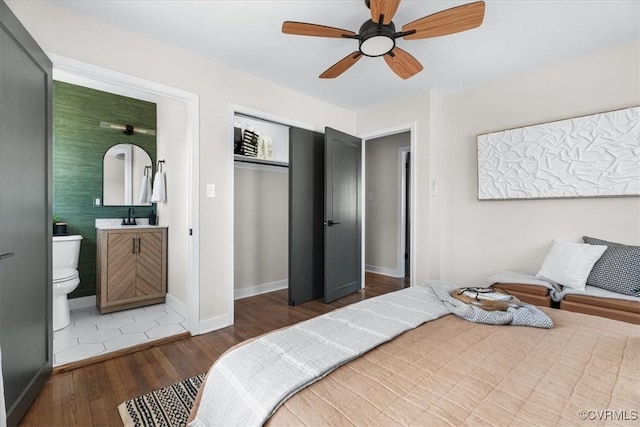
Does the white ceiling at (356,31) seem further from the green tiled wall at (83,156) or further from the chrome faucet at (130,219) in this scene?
the chrome faucet at (130,219)

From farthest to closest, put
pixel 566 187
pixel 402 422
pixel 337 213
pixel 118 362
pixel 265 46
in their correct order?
pixel 337 213
pixel 566 187
pixel 265 46
pixel 118 362
pixel 402 422

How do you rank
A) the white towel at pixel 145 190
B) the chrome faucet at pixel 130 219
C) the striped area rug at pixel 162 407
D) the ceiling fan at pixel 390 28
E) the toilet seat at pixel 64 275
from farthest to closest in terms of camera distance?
the white towel at pixel 145 190 → the chrome faucet at pixel 130 219 → the toilet seat at pixel 64 275 → the ceiling fan at pixel 390 28 → the striped area rug at pixel 162 407

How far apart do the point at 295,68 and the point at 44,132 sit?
206 centimetres

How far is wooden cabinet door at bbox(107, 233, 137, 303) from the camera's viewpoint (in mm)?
3088

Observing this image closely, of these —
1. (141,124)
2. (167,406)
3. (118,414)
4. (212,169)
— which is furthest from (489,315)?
(141,124)

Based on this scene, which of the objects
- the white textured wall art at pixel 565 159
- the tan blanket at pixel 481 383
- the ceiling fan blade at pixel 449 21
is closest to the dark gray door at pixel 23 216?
the tan blanket at pixel 481 383

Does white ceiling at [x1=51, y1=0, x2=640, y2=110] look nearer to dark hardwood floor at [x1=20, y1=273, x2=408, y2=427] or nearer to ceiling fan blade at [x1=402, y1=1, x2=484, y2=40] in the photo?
ceiling fan blade at [x1=402, y1=1, x2=484, y2=40]

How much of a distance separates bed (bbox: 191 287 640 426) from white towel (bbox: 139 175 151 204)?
3301 mm

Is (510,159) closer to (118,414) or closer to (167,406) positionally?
(167,406)

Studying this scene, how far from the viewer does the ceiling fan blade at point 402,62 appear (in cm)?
211

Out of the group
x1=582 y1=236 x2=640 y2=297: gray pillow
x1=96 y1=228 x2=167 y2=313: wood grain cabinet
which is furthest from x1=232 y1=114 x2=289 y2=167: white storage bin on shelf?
x1=582 y1=236 x2=640 y2=297: gray pillow

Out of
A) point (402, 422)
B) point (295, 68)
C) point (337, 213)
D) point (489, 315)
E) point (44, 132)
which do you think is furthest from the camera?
point (337, 213)

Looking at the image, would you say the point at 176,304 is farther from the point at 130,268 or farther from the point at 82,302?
the point at 82,302

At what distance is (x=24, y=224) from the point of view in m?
1.61
